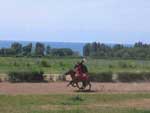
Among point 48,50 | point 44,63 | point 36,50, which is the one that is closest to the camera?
point 44,63

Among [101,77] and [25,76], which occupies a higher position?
[25,76]

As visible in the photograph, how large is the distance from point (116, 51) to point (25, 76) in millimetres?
50957

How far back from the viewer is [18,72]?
3628 centimetres

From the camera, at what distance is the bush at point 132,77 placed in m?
39.6

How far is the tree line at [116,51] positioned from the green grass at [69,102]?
167 ft

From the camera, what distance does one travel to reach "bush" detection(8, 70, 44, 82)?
3606 centimetres

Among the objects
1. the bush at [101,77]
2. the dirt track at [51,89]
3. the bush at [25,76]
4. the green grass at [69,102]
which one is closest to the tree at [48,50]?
the bush at [101,77]

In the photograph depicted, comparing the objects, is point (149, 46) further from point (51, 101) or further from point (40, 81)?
point (51, 101)

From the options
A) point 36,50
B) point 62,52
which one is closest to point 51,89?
point 62,52

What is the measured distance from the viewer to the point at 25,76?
36375mm

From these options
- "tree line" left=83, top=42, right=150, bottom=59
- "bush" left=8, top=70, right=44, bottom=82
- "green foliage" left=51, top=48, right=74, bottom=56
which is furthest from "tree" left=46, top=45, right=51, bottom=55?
"bush" left=8, top=70, right=44, bottom=82

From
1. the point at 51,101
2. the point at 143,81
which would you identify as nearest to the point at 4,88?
the point at 51,101

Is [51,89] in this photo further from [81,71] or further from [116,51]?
[116,51]

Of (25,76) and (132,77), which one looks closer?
(25,76)
